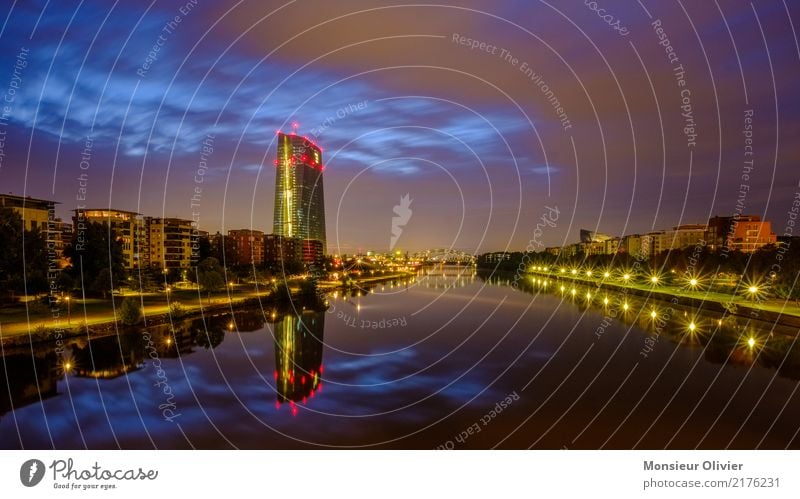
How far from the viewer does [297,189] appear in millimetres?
59438

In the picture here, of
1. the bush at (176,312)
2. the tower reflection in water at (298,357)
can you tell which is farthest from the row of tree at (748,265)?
the bush at (176,312)

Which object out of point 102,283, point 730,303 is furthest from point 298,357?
point 730,303

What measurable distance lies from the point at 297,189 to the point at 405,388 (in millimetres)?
52060

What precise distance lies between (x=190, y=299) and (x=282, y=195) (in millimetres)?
43626

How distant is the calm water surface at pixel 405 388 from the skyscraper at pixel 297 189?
4155cm

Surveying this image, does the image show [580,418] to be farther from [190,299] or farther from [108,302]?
[190,299]

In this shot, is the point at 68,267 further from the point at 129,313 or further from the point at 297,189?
the point at 297,189

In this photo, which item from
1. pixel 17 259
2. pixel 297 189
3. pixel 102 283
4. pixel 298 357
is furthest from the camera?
pixel 297 189

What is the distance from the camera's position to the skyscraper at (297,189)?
185ft

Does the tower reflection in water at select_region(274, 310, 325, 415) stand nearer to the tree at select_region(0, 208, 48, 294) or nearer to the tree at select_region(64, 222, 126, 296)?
the tree at select_region(0, 208, 48, 294)

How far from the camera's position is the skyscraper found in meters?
56.5

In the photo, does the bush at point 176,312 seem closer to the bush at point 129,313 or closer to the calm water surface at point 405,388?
the calm water surface at point 405,388

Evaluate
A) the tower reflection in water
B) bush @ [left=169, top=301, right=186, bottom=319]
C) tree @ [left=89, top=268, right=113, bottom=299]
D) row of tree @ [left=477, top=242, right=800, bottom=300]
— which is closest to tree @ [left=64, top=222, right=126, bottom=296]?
tree @ [left=89, top=268, right=113, bottom=299]
